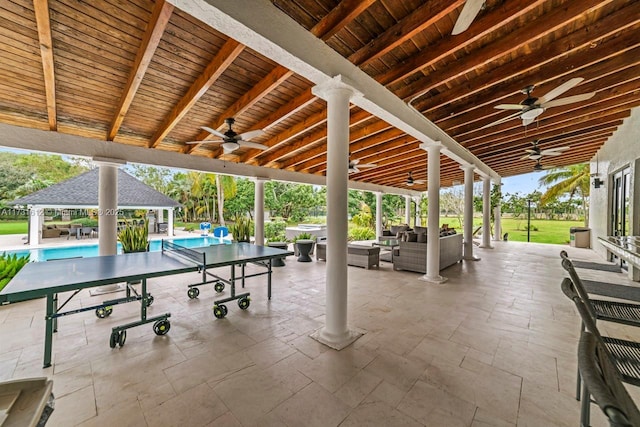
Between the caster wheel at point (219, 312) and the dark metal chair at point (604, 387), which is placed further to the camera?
the caster wheel at point (219, 312)

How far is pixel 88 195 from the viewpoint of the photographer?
1154 cm

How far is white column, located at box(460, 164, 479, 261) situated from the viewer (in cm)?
772

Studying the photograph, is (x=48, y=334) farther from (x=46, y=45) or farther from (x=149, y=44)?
(x=149, y=44)

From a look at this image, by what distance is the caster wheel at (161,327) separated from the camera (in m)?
3.19

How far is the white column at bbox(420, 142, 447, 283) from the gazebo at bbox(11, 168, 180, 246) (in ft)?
41.2

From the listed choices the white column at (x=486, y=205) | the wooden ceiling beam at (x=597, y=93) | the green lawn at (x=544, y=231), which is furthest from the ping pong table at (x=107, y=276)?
the green lawn at (x=544, y=231)

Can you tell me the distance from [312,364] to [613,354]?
2.27 meters

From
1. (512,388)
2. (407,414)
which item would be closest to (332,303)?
(407,414)

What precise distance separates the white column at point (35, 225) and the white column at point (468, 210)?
646 inches

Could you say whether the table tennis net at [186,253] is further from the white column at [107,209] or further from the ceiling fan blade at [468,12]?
the ceiling fan blade at [468,12]

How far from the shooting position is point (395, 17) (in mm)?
2707

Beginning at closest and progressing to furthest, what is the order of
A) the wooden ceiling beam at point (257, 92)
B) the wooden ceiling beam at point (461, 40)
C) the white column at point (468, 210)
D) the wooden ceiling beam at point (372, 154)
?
1. the wooden ceiling beam at point (461, 40)
2. the wooden ceiling beam at point (257, 92)
3. the wooden ceiling beam at point (372, 154)
4. the white column at point (468, 210)

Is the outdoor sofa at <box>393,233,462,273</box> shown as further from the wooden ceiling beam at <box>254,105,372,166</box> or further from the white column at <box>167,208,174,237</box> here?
the white column at <box>167,208,174,237</box>

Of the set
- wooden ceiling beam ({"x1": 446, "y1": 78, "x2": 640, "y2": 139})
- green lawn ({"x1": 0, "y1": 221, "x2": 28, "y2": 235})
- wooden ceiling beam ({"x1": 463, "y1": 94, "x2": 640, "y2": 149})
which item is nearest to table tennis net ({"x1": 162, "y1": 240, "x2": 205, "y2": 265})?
wooden ceiling beam ({"x1": 446, "y1": 78, "x2": 640, "y2": 139})
